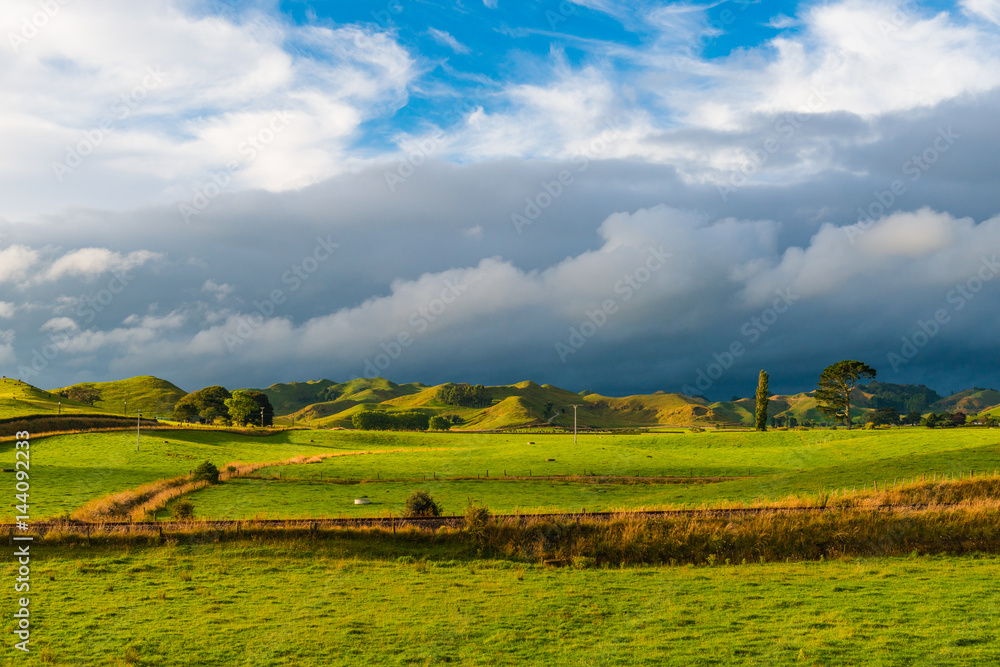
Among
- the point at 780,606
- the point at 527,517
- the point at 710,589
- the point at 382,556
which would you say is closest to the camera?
the point at 780,606

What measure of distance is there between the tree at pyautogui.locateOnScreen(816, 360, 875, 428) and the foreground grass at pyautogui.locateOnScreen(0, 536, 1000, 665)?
442ft

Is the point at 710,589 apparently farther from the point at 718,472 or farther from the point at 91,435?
the point at 91,435

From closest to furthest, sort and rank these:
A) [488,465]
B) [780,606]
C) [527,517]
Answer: [780,606]
[527,517]
[488,465]

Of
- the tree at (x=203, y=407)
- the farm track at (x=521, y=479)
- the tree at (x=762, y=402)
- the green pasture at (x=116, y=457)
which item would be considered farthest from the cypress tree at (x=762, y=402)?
the tree at (x=203, y=407)

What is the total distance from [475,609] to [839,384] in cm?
15135

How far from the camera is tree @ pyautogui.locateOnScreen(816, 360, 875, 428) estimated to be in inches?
5773

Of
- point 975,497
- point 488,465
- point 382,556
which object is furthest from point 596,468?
point 382,556

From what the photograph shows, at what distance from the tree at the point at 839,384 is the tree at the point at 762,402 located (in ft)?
80.6

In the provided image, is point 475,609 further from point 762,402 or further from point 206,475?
point 762,402


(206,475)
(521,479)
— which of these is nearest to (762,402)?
(521,479)

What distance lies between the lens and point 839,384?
14862cm

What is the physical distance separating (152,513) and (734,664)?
48458 mm

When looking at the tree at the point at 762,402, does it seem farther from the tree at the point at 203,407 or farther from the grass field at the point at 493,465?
the tree at the point at 203,407

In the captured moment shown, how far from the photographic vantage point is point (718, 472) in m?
81.9
